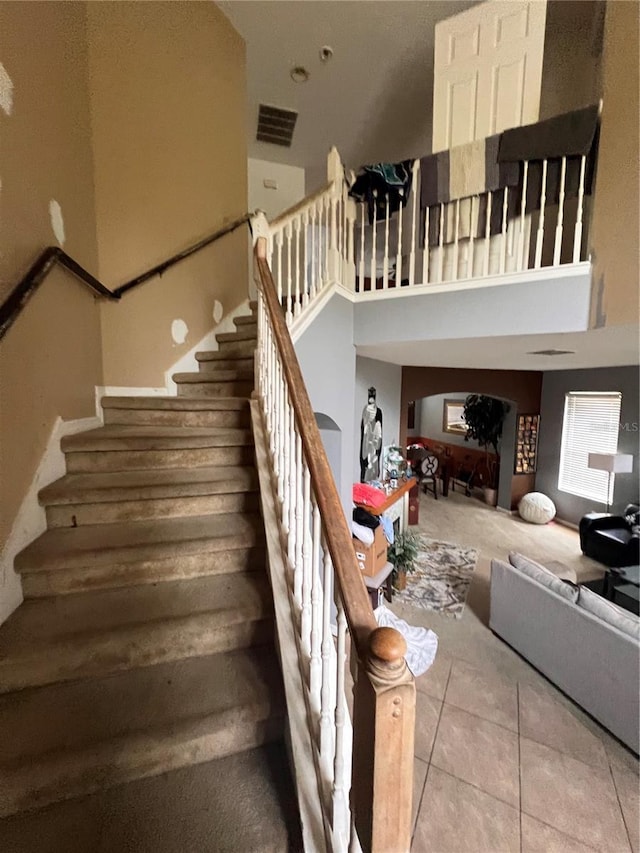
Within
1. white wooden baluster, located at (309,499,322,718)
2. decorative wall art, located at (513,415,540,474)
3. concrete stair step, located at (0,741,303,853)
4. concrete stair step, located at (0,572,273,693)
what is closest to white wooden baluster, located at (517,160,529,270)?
white wooden baluster, located at (309,499,322,718)

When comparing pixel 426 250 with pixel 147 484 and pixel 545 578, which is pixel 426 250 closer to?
pixel 147 484

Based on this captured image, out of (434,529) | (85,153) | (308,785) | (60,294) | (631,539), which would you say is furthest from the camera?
(434,529)

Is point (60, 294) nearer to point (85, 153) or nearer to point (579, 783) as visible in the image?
point (85, 153)

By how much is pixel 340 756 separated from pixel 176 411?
1.88 meters

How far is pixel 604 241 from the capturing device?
1927 mm

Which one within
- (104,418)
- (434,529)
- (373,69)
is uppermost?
(373,69)

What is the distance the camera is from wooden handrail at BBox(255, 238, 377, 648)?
69 centimetres

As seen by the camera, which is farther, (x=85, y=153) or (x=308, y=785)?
(x=85, y=153)

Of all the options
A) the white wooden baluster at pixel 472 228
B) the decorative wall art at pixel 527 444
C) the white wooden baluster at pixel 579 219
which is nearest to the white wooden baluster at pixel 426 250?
the white wooden baluster at pixel 472 228

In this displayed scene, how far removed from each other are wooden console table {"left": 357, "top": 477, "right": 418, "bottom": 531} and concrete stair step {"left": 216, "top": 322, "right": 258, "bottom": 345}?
6.47 feet

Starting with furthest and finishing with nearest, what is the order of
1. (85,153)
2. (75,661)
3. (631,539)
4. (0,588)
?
(631,539)
(85,153)
(0,588)
(75,661)

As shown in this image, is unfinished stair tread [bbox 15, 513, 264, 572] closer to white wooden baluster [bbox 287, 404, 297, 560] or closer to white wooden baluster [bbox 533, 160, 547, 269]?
white wooden baluster [bbox 287, 404, 297, 560]

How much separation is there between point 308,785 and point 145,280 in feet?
9.45

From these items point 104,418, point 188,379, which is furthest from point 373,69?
point 104,418
